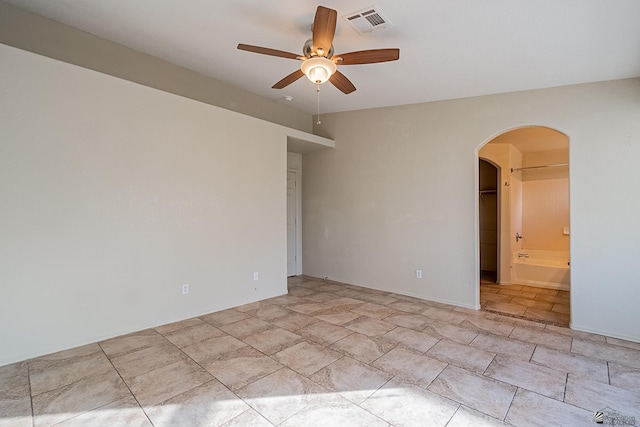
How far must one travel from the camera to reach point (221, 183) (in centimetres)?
405

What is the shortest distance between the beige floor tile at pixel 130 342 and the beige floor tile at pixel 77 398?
433mm

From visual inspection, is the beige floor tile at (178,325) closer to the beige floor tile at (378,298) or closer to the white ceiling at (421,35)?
the beige floor tile at (378,298)

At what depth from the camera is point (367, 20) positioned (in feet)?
8.64

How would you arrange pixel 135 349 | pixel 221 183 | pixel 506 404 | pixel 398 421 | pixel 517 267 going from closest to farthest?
pixel 398 421 → pixel 506 404 → pixel 135 349 → pixel 221 183 → pixel 517 267

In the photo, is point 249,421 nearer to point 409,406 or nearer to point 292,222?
point 409,406

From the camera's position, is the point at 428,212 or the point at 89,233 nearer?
the point at 89,233

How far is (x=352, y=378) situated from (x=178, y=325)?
222 centimetres

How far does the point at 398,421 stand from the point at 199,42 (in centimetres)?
388

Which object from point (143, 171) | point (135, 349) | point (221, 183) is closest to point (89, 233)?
point (143, 171)

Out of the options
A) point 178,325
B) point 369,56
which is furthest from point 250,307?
point 369,56

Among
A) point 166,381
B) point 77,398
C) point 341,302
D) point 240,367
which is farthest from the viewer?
point 341,302

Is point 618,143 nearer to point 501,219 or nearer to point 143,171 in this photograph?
point 501,219

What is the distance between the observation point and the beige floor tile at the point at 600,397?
6.72 feet

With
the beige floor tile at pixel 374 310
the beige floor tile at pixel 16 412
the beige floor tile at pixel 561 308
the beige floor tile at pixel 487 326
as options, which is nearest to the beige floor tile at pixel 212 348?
the beige floor tile at pixel 16 412
